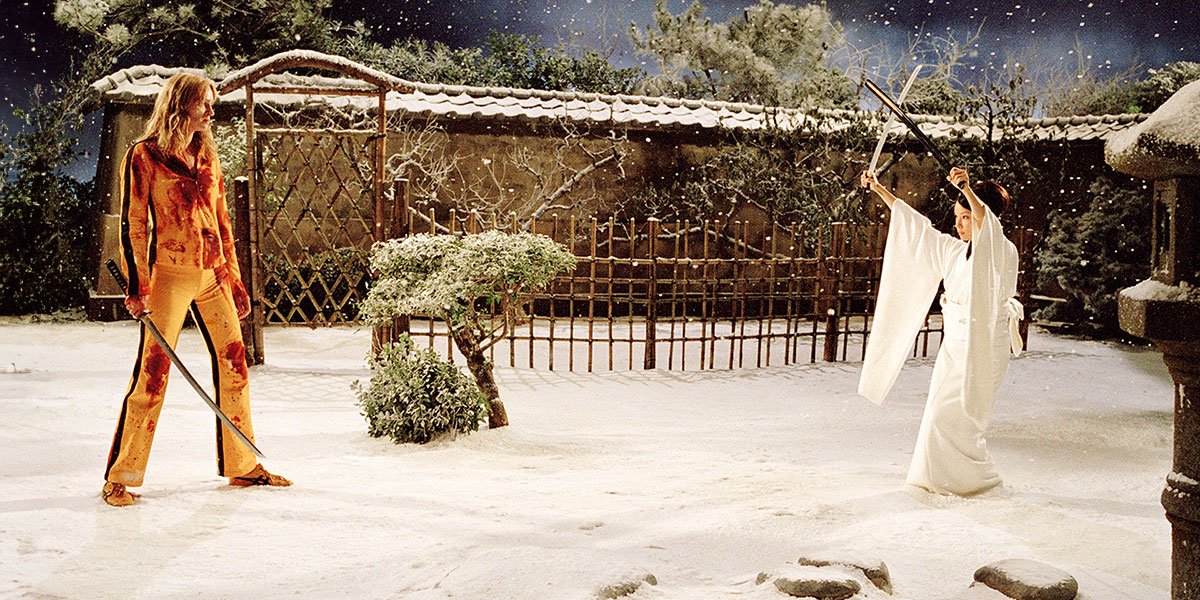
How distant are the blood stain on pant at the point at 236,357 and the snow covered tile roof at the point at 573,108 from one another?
6142mm

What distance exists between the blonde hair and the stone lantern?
3182mm

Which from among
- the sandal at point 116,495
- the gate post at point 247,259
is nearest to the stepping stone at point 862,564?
the sandal at point 116,495

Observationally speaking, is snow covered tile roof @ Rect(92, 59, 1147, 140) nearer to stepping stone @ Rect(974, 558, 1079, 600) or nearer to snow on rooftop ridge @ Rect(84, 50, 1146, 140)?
snow on rooftop ridge @ Rect(84, 50, 1146, 140)

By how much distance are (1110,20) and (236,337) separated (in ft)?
57.2

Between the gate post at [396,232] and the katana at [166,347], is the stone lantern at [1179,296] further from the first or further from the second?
the gate post at [396,232]

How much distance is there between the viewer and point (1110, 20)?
53.7 ft

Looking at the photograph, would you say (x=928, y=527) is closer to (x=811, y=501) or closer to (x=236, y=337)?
(x=811, y=501)

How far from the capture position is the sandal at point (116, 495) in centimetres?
331

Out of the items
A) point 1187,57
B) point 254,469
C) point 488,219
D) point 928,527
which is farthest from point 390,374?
point 1187,57

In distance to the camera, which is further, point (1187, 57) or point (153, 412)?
point (1187, 57)

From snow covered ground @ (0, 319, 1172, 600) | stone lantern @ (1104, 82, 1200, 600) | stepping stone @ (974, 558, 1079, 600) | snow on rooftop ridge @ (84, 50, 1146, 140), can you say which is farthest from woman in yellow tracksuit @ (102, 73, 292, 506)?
snow on rooftop ridge @ (84, 50, 1146, 140)

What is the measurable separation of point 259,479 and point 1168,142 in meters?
3.32

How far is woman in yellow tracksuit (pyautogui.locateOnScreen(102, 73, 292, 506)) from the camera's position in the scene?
3402mm

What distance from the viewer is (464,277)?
185 inches
